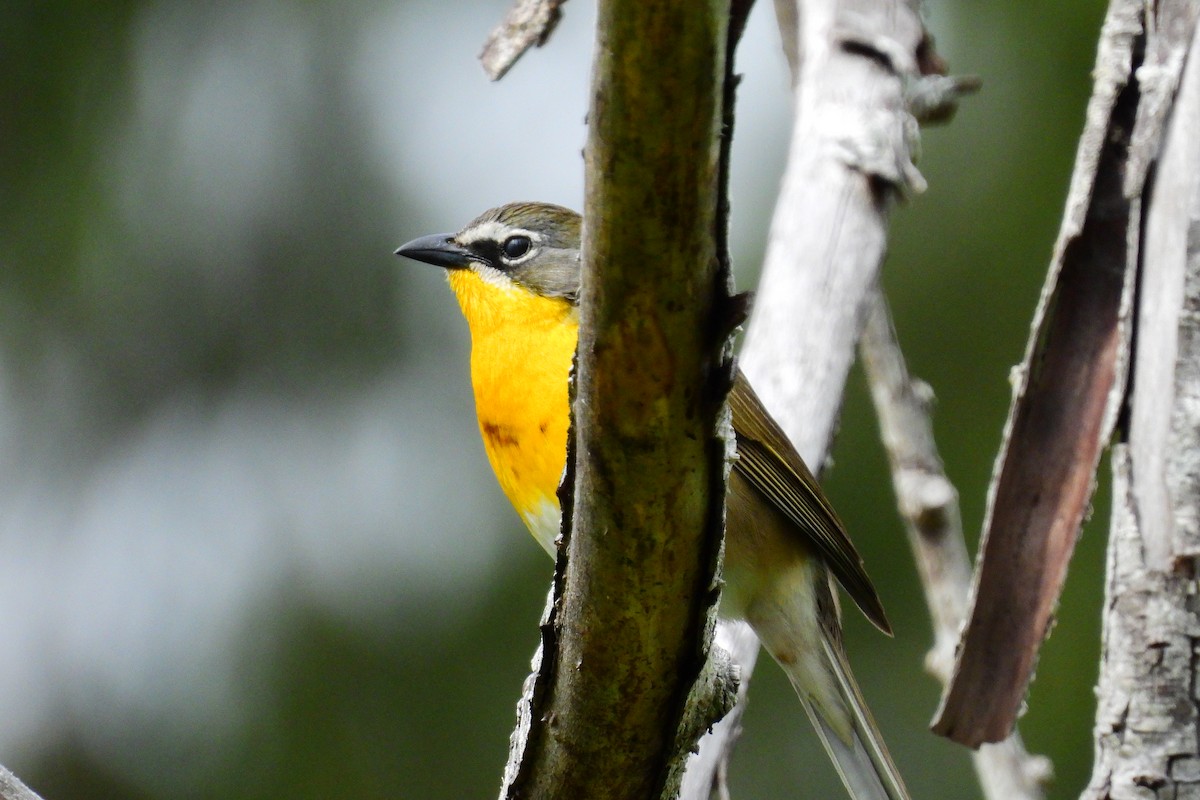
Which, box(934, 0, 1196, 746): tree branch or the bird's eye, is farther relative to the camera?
the bird's eye

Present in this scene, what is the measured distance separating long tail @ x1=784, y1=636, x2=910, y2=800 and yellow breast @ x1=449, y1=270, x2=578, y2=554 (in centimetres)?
93

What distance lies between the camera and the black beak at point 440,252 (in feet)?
12.9

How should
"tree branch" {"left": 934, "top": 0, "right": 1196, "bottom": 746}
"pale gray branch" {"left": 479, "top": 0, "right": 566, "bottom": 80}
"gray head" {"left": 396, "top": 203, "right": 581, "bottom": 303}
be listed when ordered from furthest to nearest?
"gray head" {"left": 396, "top": 203, "right": 581, "bottom": 303}, "tree branch" {"left": 934, "top": 0, "right": 1196, "bottom": 746}, "pale gray branch" {"left": 479, "top": 0, "right": 566, "bottom": 80}

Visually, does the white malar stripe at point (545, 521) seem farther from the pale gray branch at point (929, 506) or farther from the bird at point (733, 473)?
the pale gray branch at point (929, 506)

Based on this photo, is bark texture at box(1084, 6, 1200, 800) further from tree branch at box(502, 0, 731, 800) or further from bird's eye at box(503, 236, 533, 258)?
bird's eye at box(503, 236, 533, 258)

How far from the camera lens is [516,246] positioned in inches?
154

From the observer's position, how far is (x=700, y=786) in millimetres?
3129

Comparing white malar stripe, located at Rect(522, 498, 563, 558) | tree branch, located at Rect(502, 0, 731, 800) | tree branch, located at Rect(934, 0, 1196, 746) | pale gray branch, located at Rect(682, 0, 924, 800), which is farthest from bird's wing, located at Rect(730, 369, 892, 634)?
tree branch, located at Rect(502, 0, 731, 800)

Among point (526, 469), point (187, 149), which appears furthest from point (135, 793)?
point (526, 469)

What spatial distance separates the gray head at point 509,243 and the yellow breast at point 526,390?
13 cm

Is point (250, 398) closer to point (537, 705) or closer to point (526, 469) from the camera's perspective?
point (526, 469)

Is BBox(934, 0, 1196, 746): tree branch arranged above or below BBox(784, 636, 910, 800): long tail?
above

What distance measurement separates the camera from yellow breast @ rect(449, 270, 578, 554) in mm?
3264

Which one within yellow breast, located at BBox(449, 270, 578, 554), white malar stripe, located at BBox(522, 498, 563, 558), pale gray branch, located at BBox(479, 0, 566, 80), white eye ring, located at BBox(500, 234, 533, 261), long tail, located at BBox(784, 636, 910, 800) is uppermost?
pale gray branch, located at BBox(479, 0, 566, 80)
